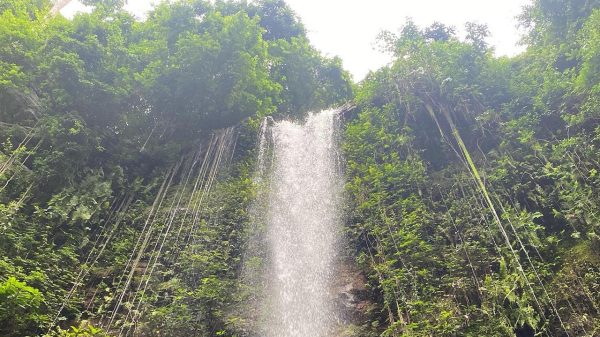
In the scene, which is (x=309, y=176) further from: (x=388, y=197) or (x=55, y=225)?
(x=55, y=225)

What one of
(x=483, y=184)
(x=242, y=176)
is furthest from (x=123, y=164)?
(x=483, y=184)

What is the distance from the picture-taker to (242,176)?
9641 mm

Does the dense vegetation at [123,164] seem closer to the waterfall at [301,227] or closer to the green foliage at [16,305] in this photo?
the green foliage at [16,305]

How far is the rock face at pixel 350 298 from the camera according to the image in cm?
683

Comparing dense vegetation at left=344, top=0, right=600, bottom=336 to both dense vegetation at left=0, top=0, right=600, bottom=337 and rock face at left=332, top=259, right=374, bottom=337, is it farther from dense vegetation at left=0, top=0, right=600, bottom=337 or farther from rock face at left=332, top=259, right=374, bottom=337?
rock face at left=332, top=259, right=374, bottom=337

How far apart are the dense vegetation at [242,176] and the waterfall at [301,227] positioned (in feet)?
1.46

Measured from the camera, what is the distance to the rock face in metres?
6.83

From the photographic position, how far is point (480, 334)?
5.52 meters

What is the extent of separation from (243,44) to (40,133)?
4694 mm

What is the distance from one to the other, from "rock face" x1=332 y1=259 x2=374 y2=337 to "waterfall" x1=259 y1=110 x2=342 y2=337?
150mm

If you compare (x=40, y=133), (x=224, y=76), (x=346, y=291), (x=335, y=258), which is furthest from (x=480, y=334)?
(x=40, y=133)

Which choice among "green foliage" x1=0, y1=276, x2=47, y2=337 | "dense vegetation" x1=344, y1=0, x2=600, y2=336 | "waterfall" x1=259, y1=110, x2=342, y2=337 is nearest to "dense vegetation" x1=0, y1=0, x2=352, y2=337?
"green foliage" x1=0, y1=276, x2=47, y2=337

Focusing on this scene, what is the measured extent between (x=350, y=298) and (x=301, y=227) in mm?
1792

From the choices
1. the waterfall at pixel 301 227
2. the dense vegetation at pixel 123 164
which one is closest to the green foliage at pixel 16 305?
the dense vegetation at pixel 123 164
